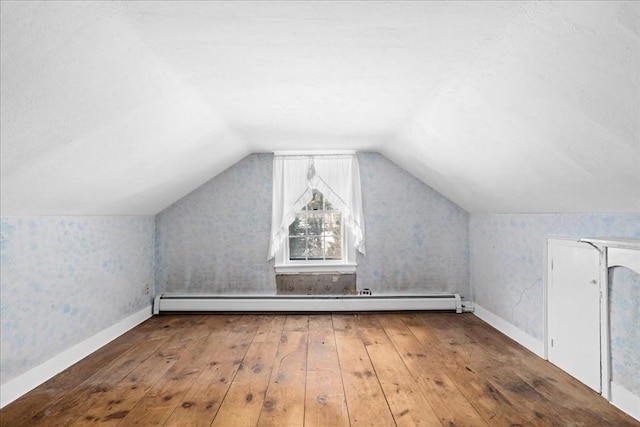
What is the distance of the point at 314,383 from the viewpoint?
3.31 metres

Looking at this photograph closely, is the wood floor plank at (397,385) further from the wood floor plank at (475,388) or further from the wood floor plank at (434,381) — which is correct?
the wood floor plank at (475,388)

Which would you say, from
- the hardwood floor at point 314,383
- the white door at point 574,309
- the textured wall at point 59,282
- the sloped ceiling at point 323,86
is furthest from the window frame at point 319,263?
the white door at point 574,309

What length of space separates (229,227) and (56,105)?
3747 mm

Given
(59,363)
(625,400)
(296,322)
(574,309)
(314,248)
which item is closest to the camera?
(625,400)

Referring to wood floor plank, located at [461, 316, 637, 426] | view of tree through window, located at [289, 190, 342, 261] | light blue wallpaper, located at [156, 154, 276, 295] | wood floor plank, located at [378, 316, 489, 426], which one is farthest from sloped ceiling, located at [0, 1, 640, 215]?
view of tree through window, located at [289, 190, 342, 261]

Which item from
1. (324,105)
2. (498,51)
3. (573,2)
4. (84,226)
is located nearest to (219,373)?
(84,226)

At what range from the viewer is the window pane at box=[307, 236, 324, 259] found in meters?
5.98

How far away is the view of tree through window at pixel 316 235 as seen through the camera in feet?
19.6

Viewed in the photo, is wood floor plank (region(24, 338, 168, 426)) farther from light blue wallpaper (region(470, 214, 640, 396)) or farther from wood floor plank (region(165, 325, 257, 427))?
light blue wallpaper (region(470, 214, 640, 396))

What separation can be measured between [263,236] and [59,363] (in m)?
2.81

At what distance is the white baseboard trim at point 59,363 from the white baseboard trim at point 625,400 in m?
4.15

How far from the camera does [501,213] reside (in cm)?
480

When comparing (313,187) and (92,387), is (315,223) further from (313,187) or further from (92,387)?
(92,387)

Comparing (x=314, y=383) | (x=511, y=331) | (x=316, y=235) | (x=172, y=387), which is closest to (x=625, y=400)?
(x=511, y=331)
